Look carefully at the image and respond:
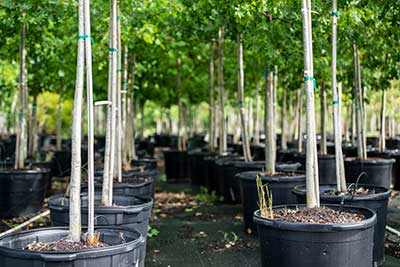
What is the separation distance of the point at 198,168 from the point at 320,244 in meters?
7.03

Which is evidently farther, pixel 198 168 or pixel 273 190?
pixel 198 168

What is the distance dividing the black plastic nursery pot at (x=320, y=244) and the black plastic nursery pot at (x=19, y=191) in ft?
14.6

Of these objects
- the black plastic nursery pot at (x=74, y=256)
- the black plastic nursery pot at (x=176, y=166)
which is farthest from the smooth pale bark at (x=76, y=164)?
the black plastic nursery pot at (x=176, y=166)

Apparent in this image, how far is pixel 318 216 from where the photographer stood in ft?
11.9

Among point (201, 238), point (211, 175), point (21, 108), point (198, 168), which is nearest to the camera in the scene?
point (201, 238)

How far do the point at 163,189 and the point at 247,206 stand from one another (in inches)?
173

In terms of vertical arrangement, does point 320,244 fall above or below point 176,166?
below

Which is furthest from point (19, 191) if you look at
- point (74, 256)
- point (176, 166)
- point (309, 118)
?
point (176, 166)

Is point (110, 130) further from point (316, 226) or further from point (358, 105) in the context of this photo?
point (358, 105)

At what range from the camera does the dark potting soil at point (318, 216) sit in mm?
3518

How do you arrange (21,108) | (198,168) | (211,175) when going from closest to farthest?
(21,108) → (211,175) → (198,168)

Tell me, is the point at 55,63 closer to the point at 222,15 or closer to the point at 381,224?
the point at 222,15

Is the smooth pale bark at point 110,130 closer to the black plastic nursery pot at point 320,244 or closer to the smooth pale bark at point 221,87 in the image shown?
the black plastic nursery pot at point 320,244

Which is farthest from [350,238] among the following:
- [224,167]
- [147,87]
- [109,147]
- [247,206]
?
[147,87]
